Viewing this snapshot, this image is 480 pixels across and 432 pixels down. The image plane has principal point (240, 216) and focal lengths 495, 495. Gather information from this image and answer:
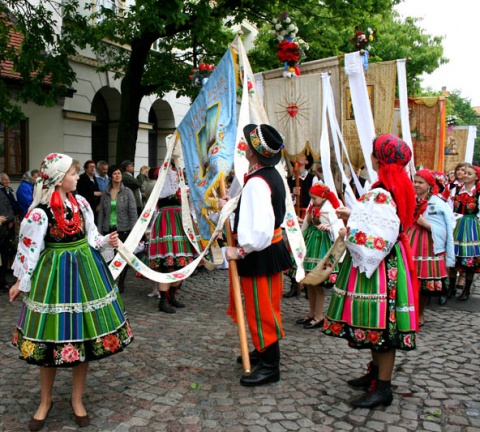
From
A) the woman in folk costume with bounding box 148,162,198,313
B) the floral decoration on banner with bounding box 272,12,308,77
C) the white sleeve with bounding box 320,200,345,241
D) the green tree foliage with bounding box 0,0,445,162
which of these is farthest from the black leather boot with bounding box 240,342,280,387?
the green tree foliage with bounding box 0,0,445,162

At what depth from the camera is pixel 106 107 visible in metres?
14.7

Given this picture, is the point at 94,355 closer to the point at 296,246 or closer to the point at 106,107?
the point at 296,246

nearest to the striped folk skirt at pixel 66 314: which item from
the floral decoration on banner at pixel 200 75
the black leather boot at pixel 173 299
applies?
the floral decoration on banner at pixel 200 75

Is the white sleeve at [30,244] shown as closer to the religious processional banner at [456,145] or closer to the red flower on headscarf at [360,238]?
the red flower on headscarf at [360,238]

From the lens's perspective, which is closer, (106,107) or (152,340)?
(152,340)

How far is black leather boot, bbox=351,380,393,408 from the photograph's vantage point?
3.46m

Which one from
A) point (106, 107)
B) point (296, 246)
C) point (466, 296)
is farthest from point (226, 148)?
point (106, 107)

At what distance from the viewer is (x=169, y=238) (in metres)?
6.18

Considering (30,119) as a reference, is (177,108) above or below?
above

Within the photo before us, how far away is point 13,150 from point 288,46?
688cm

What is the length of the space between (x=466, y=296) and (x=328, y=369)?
3.62 meters

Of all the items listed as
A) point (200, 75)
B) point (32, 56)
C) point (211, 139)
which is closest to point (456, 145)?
point (200, 75)

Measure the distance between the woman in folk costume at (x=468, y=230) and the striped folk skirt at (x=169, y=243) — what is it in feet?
12.2

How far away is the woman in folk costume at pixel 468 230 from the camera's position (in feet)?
22.2
